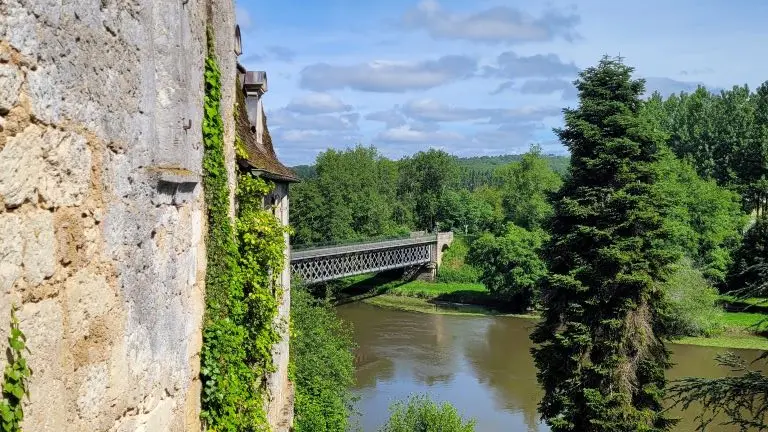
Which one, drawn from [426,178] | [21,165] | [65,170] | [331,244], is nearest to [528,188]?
[426,178]

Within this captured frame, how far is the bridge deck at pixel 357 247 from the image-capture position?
41.0 m

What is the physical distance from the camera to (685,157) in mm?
62656

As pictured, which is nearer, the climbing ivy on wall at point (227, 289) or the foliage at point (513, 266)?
the climbing ivy on wall at point (227, 289)

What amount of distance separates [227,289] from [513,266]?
42.4 metres

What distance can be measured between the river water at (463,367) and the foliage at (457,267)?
11627 mm

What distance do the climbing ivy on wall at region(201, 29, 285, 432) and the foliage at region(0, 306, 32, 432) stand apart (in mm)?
3218

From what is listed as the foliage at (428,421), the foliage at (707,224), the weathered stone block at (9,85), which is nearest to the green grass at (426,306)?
the foliage at (707,224)

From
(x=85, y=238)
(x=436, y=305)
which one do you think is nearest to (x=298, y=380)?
(x=85, y=238)

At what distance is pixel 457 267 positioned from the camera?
60344mm

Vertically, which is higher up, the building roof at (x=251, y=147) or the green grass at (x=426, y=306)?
the building roof at (x=251, y=147)

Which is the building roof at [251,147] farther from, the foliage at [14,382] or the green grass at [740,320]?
the green grass at [740,320]

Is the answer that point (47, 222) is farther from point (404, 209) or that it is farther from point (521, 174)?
point (404, 209)

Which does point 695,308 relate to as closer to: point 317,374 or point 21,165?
point 317,374

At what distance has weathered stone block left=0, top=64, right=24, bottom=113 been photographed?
282cm
